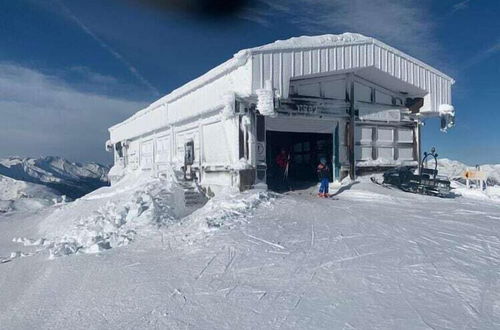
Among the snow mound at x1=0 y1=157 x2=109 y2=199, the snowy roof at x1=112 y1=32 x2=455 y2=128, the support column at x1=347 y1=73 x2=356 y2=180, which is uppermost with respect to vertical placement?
the snowy roof at x1=112 y1=32 x2=455 y2=128

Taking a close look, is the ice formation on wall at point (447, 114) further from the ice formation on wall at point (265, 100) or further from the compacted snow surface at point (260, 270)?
the ice formation on wall at point (265, 100)

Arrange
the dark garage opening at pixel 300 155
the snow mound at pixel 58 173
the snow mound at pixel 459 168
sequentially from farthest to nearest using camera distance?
the snow mound at pixel 58 173
the snow mound at pixel 459 168
the dark garage opening at pixel 300 155

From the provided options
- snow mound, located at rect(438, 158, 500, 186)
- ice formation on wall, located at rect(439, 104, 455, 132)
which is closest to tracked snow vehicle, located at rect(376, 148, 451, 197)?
ice formation on wall, located at rect(439, 104, 455, 132)

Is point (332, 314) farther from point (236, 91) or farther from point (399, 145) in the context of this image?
point (399, 145)

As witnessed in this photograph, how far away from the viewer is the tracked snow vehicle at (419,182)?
44.7 ft

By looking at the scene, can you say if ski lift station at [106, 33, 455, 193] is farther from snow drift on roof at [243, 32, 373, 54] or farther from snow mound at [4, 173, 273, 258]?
snow mound at [4, 173, 273, 258]

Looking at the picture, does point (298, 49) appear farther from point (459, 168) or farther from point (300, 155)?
point (459, 168)

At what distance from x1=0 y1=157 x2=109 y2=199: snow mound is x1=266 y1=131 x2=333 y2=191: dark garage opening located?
128 feet

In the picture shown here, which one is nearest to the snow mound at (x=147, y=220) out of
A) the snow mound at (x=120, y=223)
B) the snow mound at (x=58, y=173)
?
the snow mound at (x=120, y=223)

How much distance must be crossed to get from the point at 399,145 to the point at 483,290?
12.0 m

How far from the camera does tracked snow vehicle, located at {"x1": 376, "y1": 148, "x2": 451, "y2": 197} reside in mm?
13609

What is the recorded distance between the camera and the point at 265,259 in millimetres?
6336

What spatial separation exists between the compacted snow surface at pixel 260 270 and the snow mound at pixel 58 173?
4681 cm

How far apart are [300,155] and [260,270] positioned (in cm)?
1353
